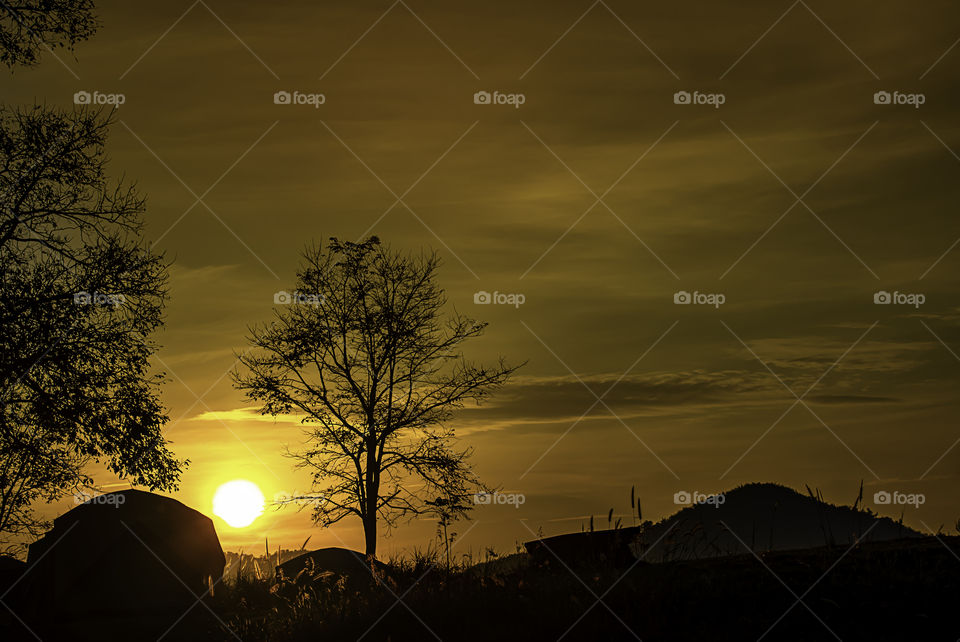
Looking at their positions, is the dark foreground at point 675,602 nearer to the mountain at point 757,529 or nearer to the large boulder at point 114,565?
the mountain at point 757,529

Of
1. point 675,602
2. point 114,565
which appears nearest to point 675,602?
point 675,602

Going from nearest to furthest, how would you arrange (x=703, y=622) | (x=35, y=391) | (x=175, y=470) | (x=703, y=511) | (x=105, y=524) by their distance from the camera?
(x=703, y=622)
(x=703, y=511)
(x=35, y=391)
(x=175, y=470)
(x=105, y=524)

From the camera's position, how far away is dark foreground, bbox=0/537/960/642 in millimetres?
10914

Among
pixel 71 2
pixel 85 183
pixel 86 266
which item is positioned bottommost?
pixel 86 266

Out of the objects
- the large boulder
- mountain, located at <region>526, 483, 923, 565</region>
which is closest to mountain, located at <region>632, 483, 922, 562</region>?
mountain, located at <region>526, 483, 923, 565</region>

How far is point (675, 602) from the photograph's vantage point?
1171 centimetres

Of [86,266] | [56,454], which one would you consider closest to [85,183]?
[86,266]

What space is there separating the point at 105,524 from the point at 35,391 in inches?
212

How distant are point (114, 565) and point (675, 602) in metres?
16.4

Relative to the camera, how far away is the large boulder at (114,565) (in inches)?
867

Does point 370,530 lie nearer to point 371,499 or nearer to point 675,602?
point 371,499

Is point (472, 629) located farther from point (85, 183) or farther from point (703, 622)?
point (85, 183)

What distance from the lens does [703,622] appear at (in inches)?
440

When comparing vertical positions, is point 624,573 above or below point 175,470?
below
